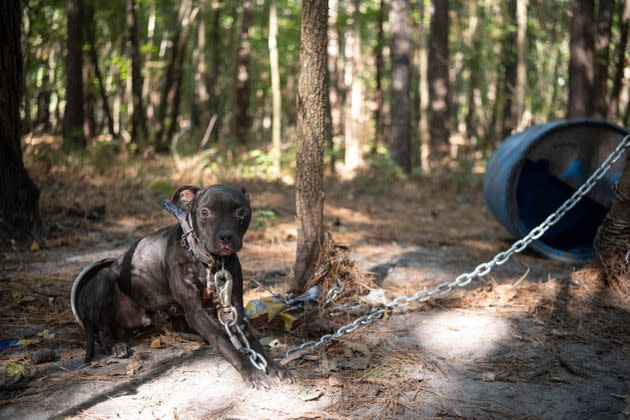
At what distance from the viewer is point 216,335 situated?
348 cm

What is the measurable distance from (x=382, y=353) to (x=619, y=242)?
8.20 ft

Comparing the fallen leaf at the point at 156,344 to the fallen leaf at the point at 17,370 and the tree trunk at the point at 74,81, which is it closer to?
the fallen leaf at the point at 17,370

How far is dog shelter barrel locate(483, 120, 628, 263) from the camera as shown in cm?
625

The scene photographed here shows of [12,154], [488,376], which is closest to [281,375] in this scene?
[488,376]

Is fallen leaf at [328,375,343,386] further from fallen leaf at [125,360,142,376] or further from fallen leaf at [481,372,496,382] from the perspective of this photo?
fallen leaf at [125,360,142,376]

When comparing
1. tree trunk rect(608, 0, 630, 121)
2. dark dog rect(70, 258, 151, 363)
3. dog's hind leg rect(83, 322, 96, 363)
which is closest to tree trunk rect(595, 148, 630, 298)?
dark dog rect(70, 258, 151, 363)

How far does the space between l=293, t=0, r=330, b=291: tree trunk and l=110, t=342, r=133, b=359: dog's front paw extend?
144 centimetres

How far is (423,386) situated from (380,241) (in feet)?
13.4

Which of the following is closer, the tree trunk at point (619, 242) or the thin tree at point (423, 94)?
the tree trunk at point (619, 242)

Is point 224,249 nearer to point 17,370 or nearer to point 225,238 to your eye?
point 225,238

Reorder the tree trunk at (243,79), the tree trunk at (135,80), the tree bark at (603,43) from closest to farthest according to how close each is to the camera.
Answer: the tree bark at (603,43) → the tree trunk at (135,80) → the tree trunk at (243,79)

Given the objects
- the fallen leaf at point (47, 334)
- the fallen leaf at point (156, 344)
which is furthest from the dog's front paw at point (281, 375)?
the fallen leaf at point (47, 334)

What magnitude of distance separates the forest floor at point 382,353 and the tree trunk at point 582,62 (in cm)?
436

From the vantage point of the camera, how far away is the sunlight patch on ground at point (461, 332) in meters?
3.88
